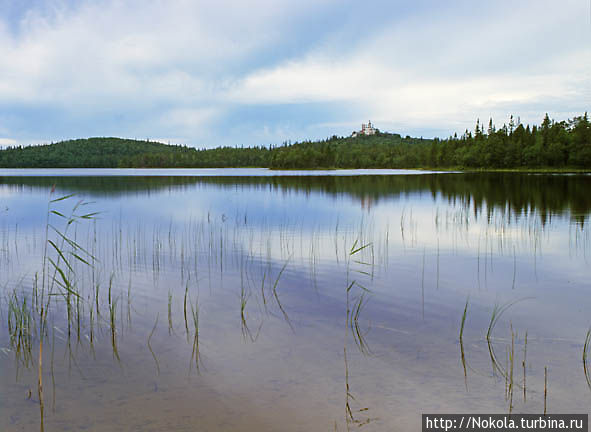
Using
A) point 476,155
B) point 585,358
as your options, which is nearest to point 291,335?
point 585,358

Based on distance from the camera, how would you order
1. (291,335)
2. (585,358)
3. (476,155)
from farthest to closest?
(476,155), (291,335), (585,358)

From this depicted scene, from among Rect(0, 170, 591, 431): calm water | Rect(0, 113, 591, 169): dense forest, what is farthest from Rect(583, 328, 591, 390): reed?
Rect(0, 113, 591, 169): dense forest

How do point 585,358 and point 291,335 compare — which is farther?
point 291,335

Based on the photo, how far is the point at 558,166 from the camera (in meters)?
109

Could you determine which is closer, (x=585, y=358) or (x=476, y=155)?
(x=585, y=358)

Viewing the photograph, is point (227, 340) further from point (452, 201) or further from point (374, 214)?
point (452, 201)

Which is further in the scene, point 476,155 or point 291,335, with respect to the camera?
point 476,155

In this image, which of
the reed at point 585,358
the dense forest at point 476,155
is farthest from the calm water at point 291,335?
the dense forest at point 476,155

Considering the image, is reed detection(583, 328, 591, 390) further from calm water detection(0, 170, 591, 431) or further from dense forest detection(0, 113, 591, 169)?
dense forest detection(0, 113, 591, 169)

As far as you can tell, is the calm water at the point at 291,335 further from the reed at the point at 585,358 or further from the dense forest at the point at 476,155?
the dense forest at the point at 476,155

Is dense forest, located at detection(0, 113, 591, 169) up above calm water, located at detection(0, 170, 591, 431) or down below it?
above

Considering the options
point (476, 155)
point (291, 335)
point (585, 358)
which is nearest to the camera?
point (585, 358)

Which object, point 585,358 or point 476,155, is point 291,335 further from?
point 476,155

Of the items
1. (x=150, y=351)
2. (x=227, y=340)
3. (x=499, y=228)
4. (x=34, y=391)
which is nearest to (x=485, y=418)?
(x=227, y=340)
